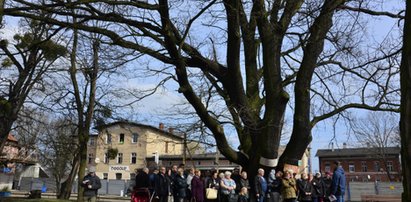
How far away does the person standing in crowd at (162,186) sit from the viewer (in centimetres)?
1429

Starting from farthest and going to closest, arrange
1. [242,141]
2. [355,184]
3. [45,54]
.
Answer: [355,184] < [45,54] < [242,141]

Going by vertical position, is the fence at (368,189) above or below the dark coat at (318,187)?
below

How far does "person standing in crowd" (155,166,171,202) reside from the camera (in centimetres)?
1429

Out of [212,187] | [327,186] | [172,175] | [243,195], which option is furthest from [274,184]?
[172,175]

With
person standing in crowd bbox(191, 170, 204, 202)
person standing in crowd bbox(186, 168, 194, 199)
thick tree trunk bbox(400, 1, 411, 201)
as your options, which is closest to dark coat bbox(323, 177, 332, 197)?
person standing in crowd bbox(191, 170, 204, 202)

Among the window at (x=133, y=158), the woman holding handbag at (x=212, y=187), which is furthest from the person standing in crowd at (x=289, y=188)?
the window at (x=133, y=158)

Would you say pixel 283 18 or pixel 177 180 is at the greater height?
pixel 283 18

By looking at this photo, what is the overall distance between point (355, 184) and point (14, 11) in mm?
27577

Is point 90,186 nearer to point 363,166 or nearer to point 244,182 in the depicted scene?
point 244,182

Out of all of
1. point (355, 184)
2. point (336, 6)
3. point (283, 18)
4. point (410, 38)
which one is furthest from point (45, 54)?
point (355, 184)

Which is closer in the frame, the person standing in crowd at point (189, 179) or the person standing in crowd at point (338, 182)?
the person standing in crowd at point (338, 182)

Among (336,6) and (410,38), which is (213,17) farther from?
(410,38)

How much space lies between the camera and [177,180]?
14.2 meters

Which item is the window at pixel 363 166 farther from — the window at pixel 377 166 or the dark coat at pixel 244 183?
the dark coat at pixel 244 183
